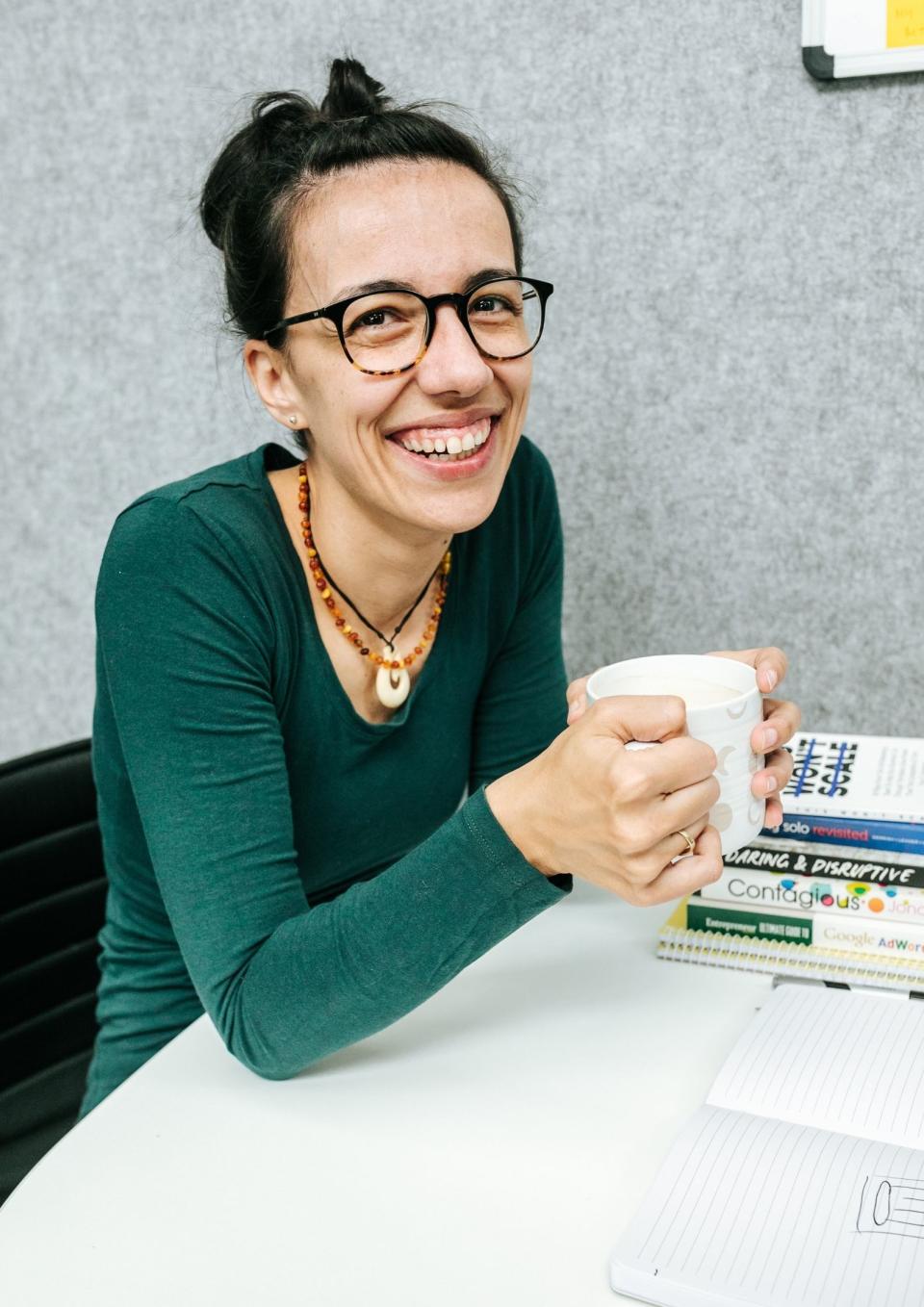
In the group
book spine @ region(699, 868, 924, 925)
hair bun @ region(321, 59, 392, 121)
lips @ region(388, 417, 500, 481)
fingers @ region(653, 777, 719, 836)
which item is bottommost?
book spine @ region(699, 868, 924, 925)

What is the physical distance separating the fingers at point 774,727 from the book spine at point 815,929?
125 millimetres

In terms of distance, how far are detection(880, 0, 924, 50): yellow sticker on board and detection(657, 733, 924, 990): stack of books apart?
2.06 feet

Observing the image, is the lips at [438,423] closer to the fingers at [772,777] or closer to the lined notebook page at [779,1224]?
the fingers at [772,777]

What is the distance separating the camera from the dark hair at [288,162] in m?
0.76

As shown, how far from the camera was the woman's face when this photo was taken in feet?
2.40

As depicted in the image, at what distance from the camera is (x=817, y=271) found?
1073 mm

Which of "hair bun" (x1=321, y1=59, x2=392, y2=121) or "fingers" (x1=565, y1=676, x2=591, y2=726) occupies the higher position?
"hair bun" (x1=321, y1=59, x2=392, y2=121)

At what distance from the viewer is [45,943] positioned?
3.07 feet

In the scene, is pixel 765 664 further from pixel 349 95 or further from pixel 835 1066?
pixel 349 95

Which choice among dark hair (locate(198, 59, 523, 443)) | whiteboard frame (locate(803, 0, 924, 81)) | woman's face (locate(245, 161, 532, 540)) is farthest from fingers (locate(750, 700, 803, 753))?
whiteboard frame (locate(803, 0, 924, 81))

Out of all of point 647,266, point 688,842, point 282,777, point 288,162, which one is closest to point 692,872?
point 688,842

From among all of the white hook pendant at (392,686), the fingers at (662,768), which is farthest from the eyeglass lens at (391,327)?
the fingers at (662,768)

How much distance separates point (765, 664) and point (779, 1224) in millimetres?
306

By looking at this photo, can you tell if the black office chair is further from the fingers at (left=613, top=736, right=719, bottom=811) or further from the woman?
the fingers at (left=613, top=736, right=719, bottom=811)
